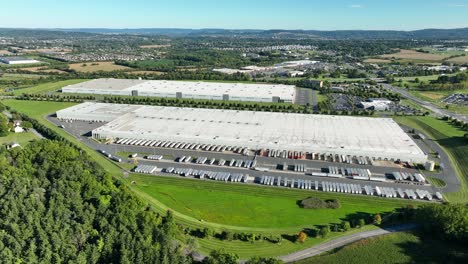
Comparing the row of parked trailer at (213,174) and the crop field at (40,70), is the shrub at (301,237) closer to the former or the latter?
the row of parked trailer at (213,174)

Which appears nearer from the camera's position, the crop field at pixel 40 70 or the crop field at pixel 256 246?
the crop field at pixel 256 246

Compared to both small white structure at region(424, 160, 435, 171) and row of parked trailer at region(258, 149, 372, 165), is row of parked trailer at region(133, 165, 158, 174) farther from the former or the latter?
small white structure at region(424, 160, 435, 171)

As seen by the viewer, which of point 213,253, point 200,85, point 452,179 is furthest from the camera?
point 200,85

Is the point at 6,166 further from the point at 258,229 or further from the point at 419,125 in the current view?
the point at 419,125

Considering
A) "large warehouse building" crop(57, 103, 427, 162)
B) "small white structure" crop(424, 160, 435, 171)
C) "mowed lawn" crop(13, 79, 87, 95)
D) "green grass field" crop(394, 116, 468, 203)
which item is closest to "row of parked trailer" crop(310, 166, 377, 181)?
"large warehouse building" crop(57, 103, 427, 162)

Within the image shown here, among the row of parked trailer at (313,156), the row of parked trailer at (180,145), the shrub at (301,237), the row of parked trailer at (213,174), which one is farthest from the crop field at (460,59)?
the shrub at (301,237)

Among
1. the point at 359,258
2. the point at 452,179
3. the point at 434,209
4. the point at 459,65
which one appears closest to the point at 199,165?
the point at 359,258
